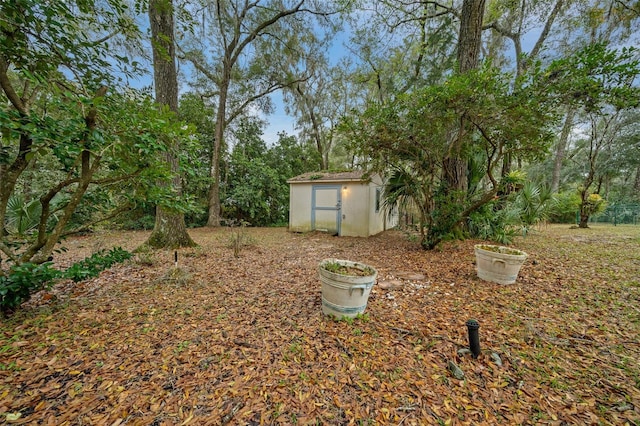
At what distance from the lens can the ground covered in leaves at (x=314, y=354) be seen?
4.43 feet

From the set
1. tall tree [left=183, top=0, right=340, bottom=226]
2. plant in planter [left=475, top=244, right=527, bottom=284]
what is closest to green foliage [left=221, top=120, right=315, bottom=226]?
tall tree [left=183, top=0, right=340, bottom=226]

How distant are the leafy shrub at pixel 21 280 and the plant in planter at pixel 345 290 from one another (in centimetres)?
231

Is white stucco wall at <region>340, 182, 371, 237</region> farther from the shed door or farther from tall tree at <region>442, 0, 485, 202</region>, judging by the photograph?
tall tree at <region>442, 0, 485, 202</region>

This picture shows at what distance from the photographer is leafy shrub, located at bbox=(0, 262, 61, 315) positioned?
1.81 metres

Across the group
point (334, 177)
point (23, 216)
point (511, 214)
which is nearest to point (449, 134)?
point (511, 214)

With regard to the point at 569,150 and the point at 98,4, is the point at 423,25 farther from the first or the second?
the point at 569,150

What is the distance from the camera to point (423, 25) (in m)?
8.38

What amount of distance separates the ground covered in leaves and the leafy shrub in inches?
9.8

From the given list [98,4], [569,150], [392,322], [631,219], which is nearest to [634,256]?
[392,322]

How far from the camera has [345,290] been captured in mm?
2154

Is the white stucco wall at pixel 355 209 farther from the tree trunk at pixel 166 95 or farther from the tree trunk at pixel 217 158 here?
the tree trunk at pixel 217 158

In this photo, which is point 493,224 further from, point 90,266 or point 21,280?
point 21,280

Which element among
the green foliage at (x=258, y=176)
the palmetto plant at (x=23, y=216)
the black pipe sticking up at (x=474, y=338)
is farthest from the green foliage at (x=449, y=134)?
the green foliage at (x=258, y=176)

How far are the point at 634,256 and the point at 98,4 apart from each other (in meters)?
8.75
